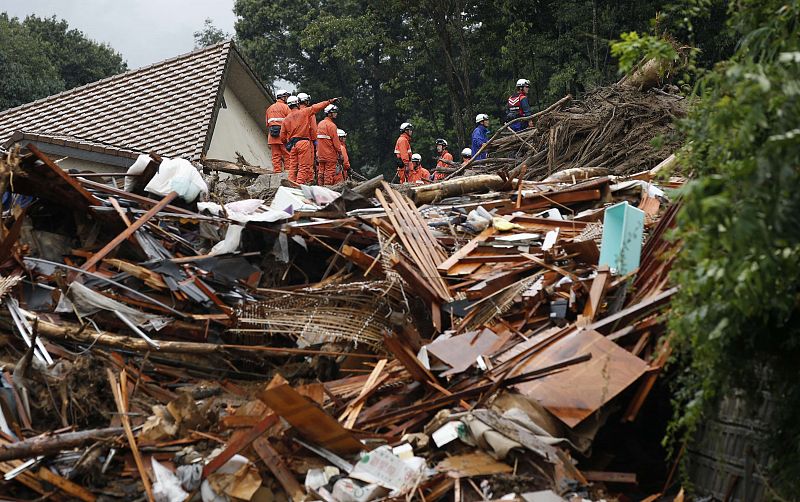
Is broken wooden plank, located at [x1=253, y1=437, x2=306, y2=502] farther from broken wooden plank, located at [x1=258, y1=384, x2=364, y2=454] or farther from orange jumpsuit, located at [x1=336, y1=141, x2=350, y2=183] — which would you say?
orange jumpsuit, located at [x1=336, y1=141, x2=350, y2=183]

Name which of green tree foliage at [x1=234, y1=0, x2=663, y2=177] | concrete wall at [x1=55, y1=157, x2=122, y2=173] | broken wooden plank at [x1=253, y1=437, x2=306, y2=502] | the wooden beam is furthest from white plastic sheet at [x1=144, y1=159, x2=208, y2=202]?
green tree foliage at [x1=234, y1=0, x2=663, y2=177]

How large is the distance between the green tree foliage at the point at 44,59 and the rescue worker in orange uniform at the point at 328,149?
22.0 meters

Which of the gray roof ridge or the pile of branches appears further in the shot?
the gray roof ridge

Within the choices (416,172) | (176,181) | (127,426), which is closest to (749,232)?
(127,426)

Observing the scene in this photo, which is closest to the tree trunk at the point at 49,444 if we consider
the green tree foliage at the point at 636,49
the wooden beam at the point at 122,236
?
the wooden beam at the point at 122,236

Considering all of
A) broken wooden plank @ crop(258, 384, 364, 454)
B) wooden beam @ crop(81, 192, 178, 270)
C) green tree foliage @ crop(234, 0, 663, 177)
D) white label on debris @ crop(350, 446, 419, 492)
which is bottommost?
white label on debris @ crop(350, 446, 419, 492)

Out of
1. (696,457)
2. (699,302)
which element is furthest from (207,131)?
(699,302)

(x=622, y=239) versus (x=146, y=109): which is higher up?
(x=146, y=109)

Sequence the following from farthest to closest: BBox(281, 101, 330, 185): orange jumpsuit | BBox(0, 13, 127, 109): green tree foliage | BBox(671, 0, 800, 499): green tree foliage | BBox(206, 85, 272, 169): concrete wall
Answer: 1. BBox(0, 13, 127, 109): green tree foliage
2. BBox(206, 85, 272, 169): concrete wall
3. BBox(281, 101, 330, 185): orange jumpsuit
4. BBox(671, 0, 800, 499): green tree foliage

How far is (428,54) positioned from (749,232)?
26.3m

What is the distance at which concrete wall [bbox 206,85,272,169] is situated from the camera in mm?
20203

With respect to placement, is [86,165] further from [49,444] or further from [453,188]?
[49,444]

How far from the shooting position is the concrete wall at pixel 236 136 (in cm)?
2020

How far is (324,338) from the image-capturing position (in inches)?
313
